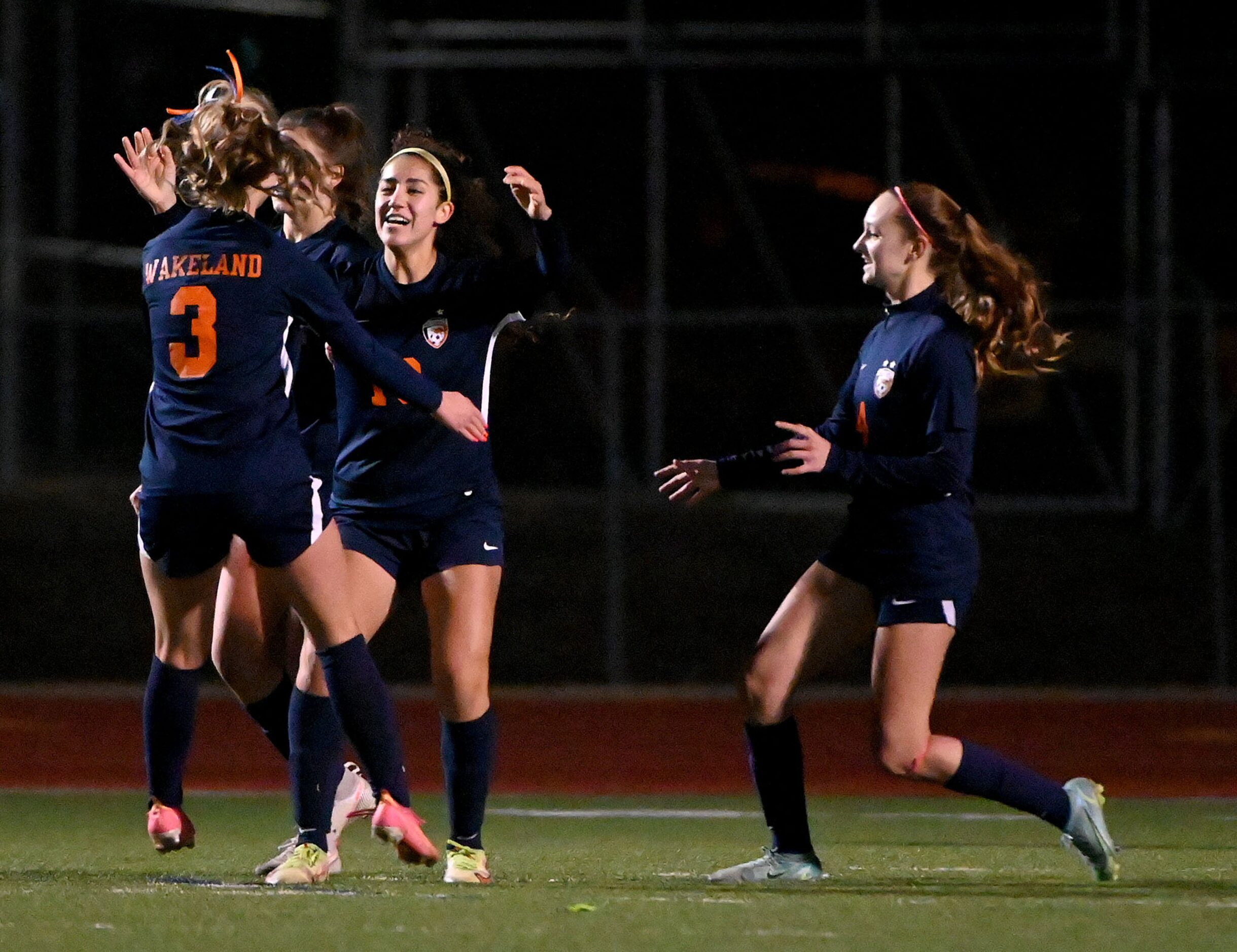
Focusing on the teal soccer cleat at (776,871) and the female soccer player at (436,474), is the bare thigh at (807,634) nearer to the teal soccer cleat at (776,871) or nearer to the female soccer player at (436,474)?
the teal soccer cleat at (776,871)

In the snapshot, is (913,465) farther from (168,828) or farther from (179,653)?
(168,828)

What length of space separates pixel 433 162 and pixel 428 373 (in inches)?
22.3

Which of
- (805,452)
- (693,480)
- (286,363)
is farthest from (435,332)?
(805,452)

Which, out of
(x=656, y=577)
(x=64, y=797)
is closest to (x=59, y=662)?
(x=656, y=577)

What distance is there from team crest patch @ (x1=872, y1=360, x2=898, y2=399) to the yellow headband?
1218 mm

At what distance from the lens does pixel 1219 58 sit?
51.6ft

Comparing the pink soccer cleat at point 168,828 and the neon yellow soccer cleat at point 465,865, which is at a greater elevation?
the pink soccer cleat at point 168,828

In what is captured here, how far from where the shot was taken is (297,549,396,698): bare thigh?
5699mm

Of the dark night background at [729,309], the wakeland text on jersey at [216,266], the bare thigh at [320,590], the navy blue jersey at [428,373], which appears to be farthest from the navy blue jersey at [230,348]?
the dark night background at [729,309]

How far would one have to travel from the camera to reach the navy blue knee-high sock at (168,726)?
224 inches

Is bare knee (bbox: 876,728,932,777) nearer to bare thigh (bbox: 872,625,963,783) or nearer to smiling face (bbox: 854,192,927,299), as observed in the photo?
bare thigh (bbox: 872,625,963,783)

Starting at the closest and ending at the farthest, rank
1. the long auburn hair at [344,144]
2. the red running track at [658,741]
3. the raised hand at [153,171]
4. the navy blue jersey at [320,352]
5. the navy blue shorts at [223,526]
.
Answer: the navy blue shorts at [223,526], the raised hand at [153,171], the navy blue jersey at [320,352], the long auburn hair at [344,144], the red running track at [658,741]

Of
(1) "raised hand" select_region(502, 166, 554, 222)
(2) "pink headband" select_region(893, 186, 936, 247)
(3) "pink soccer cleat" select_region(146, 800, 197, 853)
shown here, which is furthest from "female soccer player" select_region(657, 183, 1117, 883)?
(3) "pink soccer cleat" select_region(146, 800, 197, 853)

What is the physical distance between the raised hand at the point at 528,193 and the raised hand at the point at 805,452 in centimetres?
83
